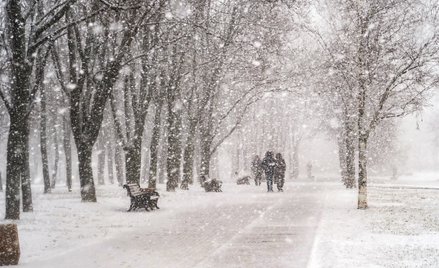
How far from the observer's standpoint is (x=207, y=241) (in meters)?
12.0

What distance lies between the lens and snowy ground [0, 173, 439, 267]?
9812 mm

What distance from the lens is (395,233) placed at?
42.8ft

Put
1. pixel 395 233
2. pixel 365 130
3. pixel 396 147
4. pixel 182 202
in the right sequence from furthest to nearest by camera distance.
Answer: pixel 396 147 < pixel 182 202 < pixel 365 130 < pixel 395 233

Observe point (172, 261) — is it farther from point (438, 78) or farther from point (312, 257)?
point (438, 78)

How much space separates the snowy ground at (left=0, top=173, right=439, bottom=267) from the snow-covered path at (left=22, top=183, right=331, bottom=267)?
0.02 meters

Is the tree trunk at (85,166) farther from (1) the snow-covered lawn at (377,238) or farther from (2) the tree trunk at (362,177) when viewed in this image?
(2) the tree trunk at (362,177)

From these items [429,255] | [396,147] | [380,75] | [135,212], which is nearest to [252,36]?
[380,75]

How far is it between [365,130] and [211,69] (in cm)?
1200

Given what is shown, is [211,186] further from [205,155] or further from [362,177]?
[362,177]

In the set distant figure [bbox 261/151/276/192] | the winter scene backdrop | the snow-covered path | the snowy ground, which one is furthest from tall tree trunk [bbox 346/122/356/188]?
the snow-covered path

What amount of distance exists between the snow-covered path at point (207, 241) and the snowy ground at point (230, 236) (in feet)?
0.06

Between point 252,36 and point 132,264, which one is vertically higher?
point 252,36

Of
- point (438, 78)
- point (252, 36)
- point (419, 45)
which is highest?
point (252, 36)

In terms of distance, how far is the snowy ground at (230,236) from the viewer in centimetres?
981
